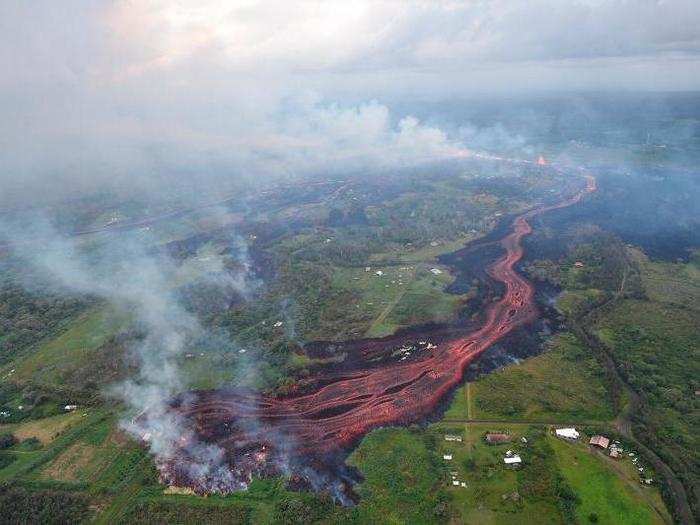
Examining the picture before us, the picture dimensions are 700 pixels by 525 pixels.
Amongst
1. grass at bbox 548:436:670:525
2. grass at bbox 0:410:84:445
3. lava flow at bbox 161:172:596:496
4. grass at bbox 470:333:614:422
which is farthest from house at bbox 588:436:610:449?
grass at bbox 0:410:84:445

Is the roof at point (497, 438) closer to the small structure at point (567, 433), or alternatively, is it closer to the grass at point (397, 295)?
the small structure at point (567, 433)

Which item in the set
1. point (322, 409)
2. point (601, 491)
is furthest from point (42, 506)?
point (601, 491)

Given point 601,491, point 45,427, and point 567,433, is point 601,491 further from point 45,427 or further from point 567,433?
point 45,427

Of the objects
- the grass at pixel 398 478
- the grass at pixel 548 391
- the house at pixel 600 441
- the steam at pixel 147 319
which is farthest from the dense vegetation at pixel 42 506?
the house at pixel 600 441

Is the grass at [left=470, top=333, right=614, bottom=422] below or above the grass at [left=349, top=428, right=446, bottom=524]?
below

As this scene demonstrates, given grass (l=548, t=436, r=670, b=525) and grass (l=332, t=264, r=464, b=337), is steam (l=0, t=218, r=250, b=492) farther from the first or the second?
grass (l=548, t=436, r=670, b=525)

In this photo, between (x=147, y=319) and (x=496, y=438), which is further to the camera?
(x=147, y=319)
